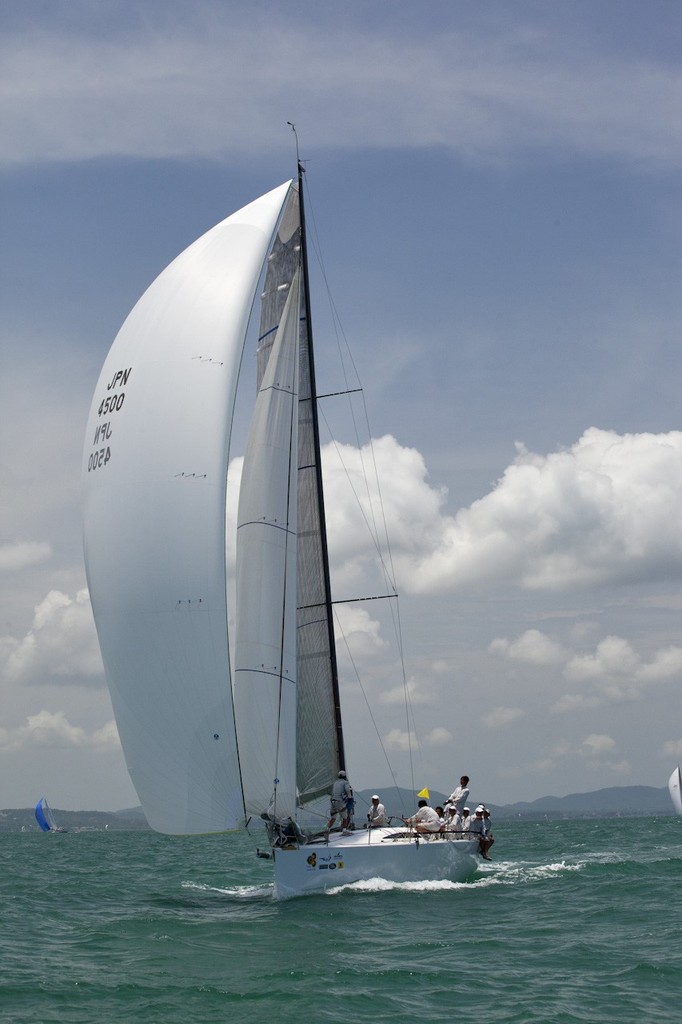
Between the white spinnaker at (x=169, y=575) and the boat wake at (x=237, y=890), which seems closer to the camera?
the white spinnaker at (x=169, y=575)

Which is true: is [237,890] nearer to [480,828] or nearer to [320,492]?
[480,828]

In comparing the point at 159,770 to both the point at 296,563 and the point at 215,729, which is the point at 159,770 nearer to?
the point at 215,729

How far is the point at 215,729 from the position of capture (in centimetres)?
1777

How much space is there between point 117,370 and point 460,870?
11.0m

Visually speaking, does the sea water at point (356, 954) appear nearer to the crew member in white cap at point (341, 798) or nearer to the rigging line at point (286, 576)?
the crew member in white cap at point (341, 798)

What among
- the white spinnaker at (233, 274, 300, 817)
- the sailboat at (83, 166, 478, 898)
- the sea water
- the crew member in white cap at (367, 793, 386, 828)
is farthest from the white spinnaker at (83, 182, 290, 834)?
the crew member in white cap at (367, 793, 386, 828)

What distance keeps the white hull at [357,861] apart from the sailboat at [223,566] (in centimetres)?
3

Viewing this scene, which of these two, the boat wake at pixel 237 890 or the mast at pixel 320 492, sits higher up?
the mast at pixel 320 492

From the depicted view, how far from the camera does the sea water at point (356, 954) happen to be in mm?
12320

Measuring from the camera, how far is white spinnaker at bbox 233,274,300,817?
65.2 ft

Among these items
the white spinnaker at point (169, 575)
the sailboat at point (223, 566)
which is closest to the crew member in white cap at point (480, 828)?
the sailboat at point (223, 566)

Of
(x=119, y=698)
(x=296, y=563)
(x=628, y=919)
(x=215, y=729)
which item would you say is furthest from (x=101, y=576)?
(x=628, y=919)

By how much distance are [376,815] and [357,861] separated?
1933 mm

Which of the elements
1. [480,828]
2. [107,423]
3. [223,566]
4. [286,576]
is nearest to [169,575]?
[223,566]
